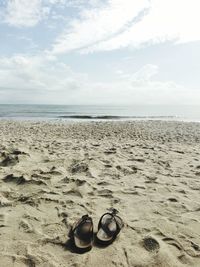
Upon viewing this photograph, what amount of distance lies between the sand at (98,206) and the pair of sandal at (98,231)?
0.09 m

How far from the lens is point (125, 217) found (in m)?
4.25

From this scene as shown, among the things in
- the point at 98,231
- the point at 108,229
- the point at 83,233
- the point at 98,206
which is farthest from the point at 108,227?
the point at 98,206

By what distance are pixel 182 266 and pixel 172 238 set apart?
0.57 m

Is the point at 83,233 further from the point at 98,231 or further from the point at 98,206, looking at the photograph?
the point at 98,206

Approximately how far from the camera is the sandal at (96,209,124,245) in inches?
139

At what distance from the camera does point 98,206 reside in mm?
4633

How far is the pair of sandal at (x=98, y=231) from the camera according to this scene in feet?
11.4

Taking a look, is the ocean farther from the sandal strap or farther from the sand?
the sandal strap

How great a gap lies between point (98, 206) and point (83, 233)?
102cm

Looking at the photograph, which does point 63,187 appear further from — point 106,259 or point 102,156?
point 102,156

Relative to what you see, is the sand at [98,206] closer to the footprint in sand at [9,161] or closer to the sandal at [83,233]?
the footprint in sand at [9,161]

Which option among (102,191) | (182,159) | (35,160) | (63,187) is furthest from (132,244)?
(182,159)

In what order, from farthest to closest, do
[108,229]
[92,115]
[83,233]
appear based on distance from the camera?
1. [92,115]
2. [108,229]
3. [83,233]

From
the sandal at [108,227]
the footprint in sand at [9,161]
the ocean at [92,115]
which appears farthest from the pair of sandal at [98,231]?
the ocean at [92,115]
